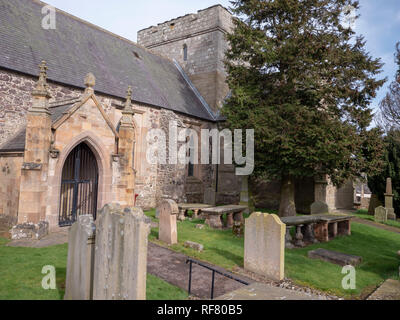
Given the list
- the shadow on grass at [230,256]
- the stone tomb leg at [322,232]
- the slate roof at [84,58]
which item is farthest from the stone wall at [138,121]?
the stone tomb leg at [322,232]

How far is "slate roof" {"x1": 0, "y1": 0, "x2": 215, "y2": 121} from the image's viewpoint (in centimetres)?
1147

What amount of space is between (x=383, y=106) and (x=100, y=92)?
22.0 metres

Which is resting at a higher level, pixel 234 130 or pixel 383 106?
pixel 383 106

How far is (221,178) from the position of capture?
2039 centimetres

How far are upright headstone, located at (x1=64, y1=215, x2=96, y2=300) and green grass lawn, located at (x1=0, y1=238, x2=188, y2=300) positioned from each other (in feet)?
2.09

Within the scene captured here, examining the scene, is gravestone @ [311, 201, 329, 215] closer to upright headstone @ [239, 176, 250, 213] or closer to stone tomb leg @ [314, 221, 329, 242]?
stone tomb leg @ [314, 221, 329, 242]

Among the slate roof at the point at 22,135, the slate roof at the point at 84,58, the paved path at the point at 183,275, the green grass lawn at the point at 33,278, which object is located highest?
the slate roof at the point at 84,58

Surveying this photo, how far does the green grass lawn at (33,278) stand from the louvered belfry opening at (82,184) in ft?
11.4

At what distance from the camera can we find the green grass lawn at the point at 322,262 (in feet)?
19.5

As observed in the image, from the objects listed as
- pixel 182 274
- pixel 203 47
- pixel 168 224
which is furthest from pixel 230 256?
pixel 203 47

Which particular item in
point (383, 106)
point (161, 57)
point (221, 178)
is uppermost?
point (161, 57)

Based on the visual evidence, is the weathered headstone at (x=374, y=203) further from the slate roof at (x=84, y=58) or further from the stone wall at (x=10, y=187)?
the stone wall at (x=10, y=187)

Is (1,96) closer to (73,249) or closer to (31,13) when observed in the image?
(31,13)
